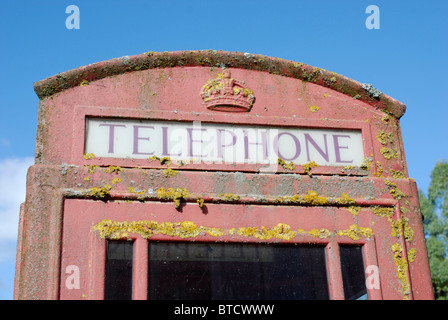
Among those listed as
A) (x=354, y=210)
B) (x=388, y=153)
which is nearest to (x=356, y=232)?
(x=354, y=210)

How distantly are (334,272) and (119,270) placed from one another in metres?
1.38

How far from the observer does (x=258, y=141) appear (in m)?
4.29

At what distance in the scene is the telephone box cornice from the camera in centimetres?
424

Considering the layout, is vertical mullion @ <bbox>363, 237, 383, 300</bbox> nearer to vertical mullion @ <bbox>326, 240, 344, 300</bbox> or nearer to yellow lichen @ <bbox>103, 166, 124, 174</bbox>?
vertical mullion @ <bbox>326, 240, 344, 300</bbox>

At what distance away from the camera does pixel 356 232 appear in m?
4.08

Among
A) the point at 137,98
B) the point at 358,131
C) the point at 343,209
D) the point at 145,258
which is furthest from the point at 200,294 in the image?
the point at 358,131

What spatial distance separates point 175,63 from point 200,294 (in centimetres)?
171

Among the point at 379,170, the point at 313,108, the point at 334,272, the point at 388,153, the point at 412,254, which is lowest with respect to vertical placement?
the point at 334,272

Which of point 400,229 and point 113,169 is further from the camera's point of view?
point 400,229

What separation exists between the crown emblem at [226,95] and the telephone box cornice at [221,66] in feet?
0.55

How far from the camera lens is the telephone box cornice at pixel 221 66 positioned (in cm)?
424

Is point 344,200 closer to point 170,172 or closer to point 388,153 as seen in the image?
point 388,153
